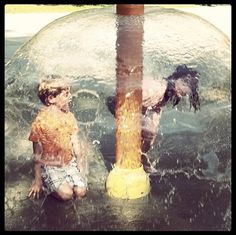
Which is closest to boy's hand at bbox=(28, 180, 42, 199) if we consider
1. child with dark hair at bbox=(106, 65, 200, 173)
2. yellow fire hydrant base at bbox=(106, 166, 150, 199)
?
yellow fire hydrant base at bbox=(106, 166, 150, 199)

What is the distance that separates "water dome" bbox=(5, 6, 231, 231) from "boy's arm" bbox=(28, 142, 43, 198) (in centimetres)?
4

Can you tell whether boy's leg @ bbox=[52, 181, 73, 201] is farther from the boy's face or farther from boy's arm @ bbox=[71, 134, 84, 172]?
the boy's face

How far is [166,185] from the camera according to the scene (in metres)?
2.88

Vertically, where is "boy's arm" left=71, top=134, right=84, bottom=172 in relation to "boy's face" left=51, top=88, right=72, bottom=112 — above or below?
below

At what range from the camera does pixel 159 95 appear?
279 cm

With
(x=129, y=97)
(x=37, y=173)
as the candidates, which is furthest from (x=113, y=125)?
(x=37, y=173)

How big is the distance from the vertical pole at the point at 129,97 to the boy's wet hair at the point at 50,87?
265 millimetres

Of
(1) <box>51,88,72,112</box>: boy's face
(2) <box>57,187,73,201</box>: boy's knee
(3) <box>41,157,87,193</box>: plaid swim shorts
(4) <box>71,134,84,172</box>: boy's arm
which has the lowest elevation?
(2) <box>57,187,73,201</box>: boy's knee

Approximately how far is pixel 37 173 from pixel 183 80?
32.2 inches

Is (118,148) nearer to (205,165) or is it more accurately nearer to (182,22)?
(205,165)

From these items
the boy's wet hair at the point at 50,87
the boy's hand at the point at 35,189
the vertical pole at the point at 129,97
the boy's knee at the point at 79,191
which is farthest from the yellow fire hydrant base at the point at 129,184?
the boy's wet hair at the point at 50,87

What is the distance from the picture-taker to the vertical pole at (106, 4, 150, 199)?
8.89ft
